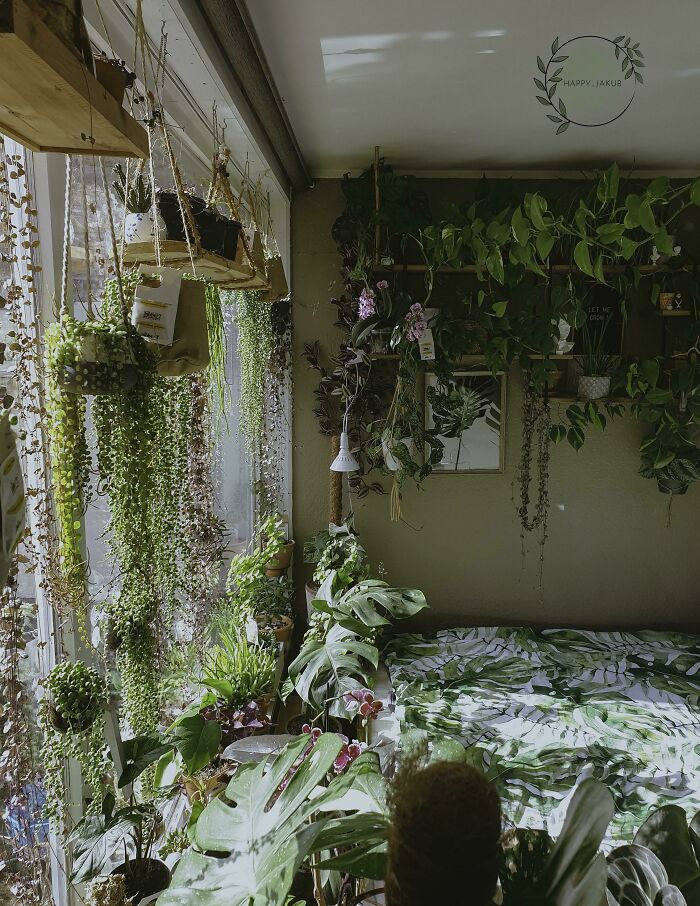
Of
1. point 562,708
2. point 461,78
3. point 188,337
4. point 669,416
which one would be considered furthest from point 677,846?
point 669,416

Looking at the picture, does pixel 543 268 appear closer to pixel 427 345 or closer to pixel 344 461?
pixel 427 345

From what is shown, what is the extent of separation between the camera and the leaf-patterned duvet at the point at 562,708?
214cm

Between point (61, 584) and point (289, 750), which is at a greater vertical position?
point (61, 584)

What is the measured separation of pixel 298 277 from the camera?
11.4ft

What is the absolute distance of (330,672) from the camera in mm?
2008

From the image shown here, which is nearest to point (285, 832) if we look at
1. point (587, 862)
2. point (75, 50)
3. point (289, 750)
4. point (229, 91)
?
point (289, 750)

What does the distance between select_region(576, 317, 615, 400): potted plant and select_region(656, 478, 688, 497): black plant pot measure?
24.4 inches

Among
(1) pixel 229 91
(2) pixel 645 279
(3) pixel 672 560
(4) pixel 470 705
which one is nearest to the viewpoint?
(1) pixel 229 91

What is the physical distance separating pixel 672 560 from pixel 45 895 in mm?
3472

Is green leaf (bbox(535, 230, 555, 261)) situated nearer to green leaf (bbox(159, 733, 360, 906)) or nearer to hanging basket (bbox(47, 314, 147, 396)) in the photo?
hanging basket (bbox(47, 314, 147, 396))

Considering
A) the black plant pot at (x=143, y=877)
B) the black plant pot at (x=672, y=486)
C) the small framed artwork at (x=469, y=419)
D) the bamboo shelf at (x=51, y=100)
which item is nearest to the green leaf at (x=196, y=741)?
the black plant pot at (x=143, y=877)

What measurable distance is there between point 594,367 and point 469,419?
26.5 inches

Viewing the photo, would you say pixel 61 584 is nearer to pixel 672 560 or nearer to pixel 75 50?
pixel 75 50

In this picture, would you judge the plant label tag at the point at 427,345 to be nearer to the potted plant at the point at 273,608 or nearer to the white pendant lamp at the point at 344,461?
the white pendant lamp at the point at 344,461
